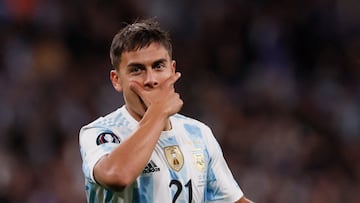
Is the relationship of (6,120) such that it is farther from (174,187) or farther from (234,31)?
(174,187)

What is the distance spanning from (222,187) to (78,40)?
605cm

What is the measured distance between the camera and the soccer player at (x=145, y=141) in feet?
12.5

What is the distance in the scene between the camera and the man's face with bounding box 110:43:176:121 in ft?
13.5

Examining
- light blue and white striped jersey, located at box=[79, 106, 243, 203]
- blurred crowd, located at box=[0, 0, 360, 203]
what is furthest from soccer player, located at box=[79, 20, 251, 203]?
blurred crowd, located at box=[0, 0, 360, 203]

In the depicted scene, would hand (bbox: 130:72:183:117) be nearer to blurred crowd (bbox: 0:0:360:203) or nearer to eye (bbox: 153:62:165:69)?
eye (bbox: 153:62:165:69)

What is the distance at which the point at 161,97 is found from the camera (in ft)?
13.1

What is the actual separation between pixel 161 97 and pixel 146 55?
256 mm

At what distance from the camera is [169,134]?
440 cm

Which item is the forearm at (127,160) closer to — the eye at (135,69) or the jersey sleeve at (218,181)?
the eye at (135,69)

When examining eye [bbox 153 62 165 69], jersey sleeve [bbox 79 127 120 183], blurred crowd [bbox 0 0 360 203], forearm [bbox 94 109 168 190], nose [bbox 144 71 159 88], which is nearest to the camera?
forearm [bbox 94 109 168 190]

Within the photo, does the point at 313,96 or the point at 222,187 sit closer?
the point at 222,187

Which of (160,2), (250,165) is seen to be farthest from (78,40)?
(250,165)

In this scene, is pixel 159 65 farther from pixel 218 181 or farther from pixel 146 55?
pixel 218 181

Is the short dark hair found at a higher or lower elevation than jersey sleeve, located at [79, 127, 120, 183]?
higher
